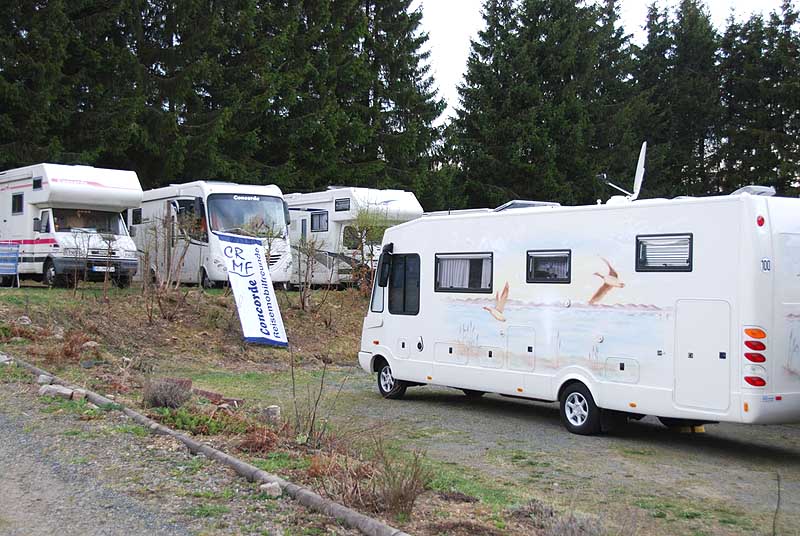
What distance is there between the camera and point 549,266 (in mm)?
11938

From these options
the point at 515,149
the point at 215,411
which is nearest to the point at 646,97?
the point at 515,149

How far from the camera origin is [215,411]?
10.0 m

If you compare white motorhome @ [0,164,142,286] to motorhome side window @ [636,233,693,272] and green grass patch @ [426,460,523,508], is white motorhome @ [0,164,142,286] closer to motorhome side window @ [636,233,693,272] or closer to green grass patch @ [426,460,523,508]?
motorhome side window @ [636,233,693,272]

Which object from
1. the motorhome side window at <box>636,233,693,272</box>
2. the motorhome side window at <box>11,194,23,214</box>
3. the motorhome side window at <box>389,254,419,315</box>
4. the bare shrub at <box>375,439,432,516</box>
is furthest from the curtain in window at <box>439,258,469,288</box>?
the motorhome side window at <box>11,194,23,214</box>


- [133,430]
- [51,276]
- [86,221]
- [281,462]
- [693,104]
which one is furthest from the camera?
[693,104]

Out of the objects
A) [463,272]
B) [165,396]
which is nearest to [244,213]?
[463,272]

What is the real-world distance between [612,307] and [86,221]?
16.6 meters

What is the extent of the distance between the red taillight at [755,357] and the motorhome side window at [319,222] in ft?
65.3

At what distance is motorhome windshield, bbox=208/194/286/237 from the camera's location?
24.6m

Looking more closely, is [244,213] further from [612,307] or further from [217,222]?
[612,307]

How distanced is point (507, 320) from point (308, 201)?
18.0m

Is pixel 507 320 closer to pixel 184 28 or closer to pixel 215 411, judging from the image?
pixel 215 411

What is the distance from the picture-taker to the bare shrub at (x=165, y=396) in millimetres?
10711

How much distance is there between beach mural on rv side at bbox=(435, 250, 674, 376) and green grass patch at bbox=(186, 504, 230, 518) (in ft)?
18.7
